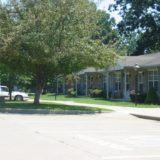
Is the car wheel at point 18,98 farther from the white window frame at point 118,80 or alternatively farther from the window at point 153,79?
the window at point 153,79

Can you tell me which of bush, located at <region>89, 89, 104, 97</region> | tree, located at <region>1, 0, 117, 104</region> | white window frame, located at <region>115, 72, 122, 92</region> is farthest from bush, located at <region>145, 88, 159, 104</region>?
bush, located at <region>89, 89, 104, 97</region>

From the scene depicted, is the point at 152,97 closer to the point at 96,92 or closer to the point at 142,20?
the point at 96,92

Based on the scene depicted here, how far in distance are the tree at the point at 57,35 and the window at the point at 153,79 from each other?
13.1 meters

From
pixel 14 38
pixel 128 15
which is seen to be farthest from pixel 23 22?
pixel 128 15

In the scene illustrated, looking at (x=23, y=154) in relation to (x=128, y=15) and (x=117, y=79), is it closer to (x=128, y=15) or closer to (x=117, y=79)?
(x=117, y=79)

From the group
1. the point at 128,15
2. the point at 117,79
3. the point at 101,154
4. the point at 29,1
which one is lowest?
the point at 101,154

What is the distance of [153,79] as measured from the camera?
4731 cm

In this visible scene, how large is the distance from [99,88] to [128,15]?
17.4 metres

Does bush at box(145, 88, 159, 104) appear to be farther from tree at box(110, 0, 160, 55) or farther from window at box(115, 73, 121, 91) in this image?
tree at box(110, 0, 160, 55)

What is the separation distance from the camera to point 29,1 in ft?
111

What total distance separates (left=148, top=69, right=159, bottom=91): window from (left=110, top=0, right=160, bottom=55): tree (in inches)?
934

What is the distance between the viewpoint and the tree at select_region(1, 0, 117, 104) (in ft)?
107

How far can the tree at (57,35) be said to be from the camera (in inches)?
1286

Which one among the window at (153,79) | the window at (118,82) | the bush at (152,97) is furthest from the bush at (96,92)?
the bush at (152,97)
